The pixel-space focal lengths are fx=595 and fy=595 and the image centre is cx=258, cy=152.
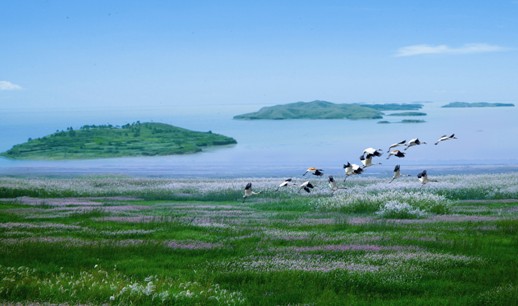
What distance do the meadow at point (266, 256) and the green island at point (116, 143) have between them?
83.7 metres

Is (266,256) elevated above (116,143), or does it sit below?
below

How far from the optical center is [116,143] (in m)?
123

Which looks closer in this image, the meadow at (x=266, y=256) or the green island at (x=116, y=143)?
the meadow at (x=266, y=256)

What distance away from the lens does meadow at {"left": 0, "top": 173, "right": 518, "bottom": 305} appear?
12266mm

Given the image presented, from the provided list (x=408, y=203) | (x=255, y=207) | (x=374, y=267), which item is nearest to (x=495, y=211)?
(x=408, y=203)

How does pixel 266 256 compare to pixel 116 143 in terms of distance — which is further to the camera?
pixel 116 143

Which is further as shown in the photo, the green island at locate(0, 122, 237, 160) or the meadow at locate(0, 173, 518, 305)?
the green island at locate(0, 122, 237, 160)

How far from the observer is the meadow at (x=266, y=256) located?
12.3m

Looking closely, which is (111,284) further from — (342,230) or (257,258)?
(342,230)

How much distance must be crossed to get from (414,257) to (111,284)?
852 cm

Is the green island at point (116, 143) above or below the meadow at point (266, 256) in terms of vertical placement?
above

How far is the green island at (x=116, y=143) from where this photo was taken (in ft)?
373

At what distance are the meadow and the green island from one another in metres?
83.7

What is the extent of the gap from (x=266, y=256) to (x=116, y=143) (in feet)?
363
